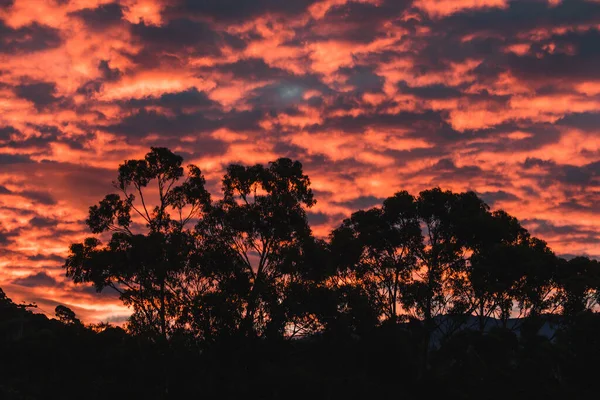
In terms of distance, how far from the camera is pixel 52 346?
8344 centimetres

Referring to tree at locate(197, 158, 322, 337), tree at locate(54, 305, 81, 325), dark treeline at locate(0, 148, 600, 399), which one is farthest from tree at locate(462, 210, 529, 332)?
tree at locate(54, 305, 81, 325)

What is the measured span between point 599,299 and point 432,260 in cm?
1557

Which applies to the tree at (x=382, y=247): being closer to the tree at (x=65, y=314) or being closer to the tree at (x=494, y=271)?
the tree at (x=494, y=271)

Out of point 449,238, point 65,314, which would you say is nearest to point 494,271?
point 449,238

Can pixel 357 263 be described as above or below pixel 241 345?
above

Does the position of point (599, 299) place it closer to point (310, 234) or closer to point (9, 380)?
point (310, 234)

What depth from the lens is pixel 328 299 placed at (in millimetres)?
48594

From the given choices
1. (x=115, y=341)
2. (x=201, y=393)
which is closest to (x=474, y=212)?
(x=201, y=393)

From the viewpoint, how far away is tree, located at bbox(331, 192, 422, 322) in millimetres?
56688

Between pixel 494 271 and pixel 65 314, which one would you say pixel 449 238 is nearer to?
pixel 494 271

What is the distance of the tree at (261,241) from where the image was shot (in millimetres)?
48562

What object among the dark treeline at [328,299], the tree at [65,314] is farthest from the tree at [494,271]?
the tree at [65,314]

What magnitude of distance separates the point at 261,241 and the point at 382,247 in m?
12.4

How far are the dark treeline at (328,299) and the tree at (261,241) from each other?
0.37ft
